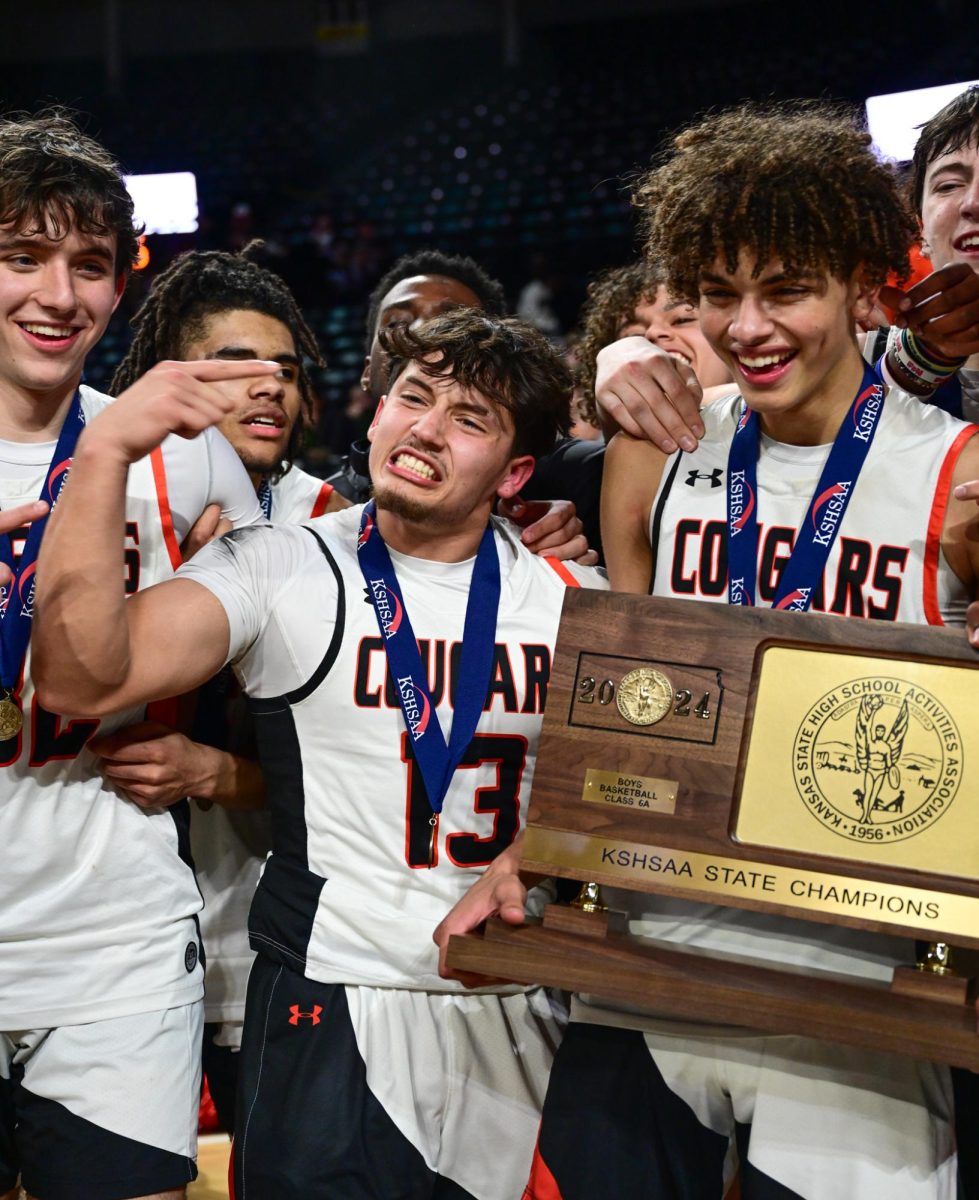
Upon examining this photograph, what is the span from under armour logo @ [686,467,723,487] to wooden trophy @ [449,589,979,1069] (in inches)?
14.6

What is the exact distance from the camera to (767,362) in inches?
81.0

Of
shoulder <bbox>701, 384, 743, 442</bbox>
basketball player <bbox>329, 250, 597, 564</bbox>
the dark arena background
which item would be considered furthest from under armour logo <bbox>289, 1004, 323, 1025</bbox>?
the dark arena background

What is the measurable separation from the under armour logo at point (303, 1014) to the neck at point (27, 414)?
3.37ft

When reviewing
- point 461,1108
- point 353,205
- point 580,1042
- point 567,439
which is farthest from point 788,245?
point 353,205

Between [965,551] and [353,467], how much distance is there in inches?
81.2

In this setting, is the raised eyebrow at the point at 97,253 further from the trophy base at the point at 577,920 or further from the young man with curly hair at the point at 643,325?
the young man with curly hair at the point at 643,325

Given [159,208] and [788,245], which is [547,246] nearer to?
[159,208]

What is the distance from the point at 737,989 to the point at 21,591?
126 centimetres

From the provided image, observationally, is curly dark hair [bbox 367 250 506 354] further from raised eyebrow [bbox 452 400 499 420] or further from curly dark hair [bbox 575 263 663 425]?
raised eyebrow [bbox 452 400 499 420]

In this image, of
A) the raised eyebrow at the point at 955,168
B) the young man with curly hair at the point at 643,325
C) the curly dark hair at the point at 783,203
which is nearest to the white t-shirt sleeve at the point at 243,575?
the curly dark hair at the point at 783,203

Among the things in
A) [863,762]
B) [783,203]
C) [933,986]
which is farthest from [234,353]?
[933,986]

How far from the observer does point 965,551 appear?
6.57ft

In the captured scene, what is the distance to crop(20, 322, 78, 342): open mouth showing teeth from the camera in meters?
2.16

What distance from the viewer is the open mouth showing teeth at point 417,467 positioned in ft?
7.38
